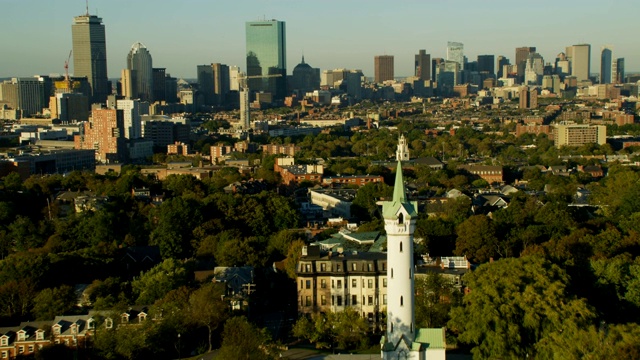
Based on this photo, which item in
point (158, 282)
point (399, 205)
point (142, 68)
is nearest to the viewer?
point (399, 205)

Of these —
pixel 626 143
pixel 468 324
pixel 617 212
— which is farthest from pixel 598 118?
pixel 468 324

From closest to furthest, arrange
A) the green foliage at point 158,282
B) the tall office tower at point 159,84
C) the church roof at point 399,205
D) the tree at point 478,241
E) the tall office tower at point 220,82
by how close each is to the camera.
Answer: the church roof at point 399,205 → the green foliage at point 158,282 → the tree at point 478,241 → the tall office tower at point 159,84 → the tall office tower at point 220,82

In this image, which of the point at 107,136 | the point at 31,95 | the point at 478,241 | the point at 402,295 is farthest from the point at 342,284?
the point at 31,95

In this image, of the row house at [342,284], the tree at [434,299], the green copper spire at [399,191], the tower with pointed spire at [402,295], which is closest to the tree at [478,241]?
the tree at [434,299]

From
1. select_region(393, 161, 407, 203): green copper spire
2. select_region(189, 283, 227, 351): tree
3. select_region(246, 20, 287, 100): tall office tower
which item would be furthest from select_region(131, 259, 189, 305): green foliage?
select_region(246, 20, 287, 100): tall office tower

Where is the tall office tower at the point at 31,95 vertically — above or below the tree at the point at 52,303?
above

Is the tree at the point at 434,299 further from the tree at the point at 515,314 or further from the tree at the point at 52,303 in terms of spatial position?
the tree at the point at 52,303

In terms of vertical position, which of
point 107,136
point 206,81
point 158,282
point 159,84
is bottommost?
point 158,282

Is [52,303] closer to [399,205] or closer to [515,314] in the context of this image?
[399,205]
